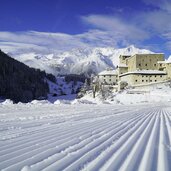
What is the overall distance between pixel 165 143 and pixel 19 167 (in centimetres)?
511

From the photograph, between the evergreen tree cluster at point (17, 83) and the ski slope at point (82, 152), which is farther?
the evergreen tree cluster at point (17, 83)

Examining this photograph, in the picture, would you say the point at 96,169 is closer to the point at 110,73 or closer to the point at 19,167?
the point at 19,167

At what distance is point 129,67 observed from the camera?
128750mm

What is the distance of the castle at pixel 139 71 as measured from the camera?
4304 inches

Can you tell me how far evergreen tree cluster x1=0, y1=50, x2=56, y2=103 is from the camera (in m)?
117

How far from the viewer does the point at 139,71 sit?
110750 millimetres

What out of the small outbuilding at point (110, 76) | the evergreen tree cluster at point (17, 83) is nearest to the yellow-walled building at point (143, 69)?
Result: the small outbuilding at point (110, 76)

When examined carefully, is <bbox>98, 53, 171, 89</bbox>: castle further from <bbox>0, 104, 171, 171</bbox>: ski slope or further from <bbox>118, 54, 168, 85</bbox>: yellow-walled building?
<bbox>0, 104, 171, 171</bbox>: ski slope

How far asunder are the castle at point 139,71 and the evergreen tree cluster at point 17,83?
30.6 m

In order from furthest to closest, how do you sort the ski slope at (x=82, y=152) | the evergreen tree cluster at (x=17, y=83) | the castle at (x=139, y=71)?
1. the evergreen tree cluster at (x=17, y=83)
2. the castle at (x=139, y=71)
3. the ski slope at (x=82, y=152)

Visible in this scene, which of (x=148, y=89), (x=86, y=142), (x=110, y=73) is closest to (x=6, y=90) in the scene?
(x=110, y=73)

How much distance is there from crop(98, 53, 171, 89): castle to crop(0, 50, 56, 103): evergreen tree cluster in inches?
1205

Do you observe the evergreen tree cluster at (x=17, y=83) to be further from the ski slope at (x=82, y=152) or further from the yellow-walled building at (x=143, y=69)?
the ski slope at (x=82, y=152)

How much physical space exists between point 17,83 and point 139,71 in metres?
55.7
